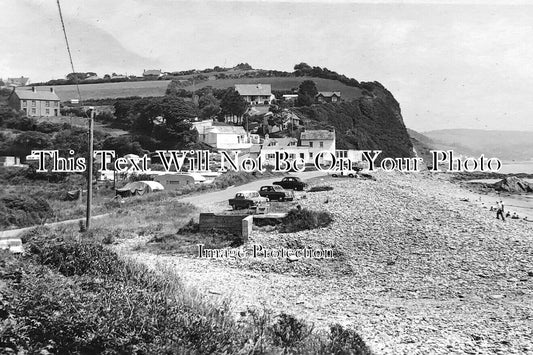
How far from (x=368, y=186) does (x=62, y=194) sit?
27.3 meters

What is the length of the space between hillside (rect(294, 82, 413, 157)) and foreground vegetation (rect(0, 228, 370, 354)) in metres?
76.5

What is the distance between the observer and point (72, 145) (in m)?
71.6

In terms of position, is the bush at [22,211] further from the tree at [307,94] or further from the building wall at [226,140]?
the tree at [307,94]

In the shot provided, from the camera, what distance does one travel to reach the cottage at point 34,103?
9900 cm

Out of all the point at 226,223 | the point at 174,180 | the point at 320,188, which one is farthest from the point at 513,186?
the point at 226,223

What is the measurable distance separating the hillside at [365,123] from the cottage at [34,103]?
4774 cm

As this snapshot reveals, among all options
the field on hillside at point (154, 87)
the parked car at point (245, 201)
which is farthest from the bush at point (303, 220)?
the field on hillside at point (154, 87)

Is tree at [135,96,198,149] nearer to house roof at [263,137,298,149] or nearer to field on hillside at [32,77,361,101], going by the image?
house roof at [263,137,298,149]

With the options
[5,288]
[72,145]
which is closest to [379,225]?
[5,288]

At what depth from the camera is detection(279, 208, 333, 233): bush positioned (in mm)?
21922

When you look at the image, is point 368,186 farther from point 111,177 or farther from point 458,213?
point 111,177

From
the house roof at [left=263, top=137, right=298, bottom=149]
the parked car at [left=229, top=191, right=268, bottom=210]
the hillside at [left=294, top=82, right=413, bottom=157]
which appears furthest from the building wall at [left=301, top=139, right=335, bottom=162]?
the parked car at [left=229, top=191, right=268, bottom=210]

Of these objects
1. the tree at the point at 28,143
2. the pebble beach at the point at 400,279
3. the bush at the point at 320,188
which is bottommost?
the pebble beach at the point at 400,279

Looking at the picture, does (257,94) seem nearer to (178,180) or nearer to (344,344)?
(178,180)
